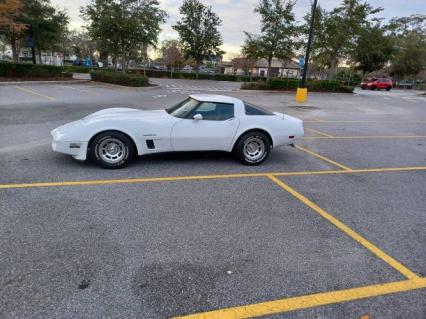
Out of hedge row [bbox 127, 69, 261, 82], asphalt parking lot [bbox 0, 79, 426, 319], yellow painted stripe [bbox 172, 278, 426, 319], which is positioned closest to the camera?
yellow painted stripe [bbox 172, 278, 426, 319]

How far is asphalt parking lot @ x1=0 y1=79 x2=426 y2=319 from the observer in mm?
2518

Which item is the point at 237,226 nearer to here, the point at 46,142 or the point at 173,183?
the point at 173,183

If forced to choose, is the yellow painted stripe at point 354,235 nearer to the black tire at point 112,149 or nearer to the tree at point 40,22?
the black tire at point 112,149

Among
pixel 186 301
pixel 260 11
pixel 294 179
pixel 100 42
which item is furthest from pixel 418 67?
pixel 186 301

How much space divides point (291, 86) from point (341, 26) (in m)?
7.14

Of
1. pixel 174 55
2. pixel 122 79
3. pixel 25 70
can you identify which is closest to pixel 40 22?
pixel 25 70

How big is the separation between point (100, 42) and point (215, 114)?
24.4 meters

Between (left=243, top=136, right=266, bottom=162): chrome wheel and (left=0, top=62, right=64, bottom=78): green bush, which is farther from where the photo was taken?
(left=0, top=62, right=64, bottom=78): green bush

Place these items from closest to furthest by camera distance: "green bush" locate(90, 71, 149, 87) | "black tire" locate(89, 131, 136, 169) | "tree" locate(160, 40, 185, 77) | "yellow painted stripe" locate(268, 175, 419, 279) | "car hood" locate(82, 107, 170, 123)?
"yellow painted stripe" locate(268, 175, 419, 279) → "black tire" locate(89, 131, 136, 169) → "car hood" locate(82, 107, 170, 123) → "green bush" locate(90, 71, 149, 87) → "tree" locate(160, 40, 185, 77)

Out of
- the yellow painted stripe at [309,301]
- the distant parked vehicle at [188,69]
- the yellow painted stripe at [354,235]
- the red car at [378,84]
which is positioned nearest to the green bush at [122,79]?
the yellow painted stripe at [354,235]

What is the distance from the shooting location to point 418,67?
5600cm

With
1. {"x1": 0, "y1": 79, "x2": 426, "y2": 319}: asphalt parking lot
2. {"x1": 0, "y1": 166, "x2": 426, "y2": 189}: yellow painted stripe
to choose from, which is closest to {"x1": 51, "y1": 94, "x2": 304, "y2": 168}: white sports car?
{"x1": 0, "y1": 79, "x2": 426, "y2": 319}: asphalt parking lot

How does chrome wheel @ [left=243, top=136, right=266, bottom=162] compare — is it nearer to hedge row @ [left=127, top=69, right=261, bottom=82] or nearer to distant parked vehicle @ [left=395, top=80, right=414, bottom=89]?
hedge row @ [left=127, top=69, right=261, bottom=82]

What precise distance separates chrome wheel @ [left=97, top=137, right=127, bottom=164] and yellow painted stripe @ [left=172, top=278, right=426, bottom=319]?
11.4 feet
